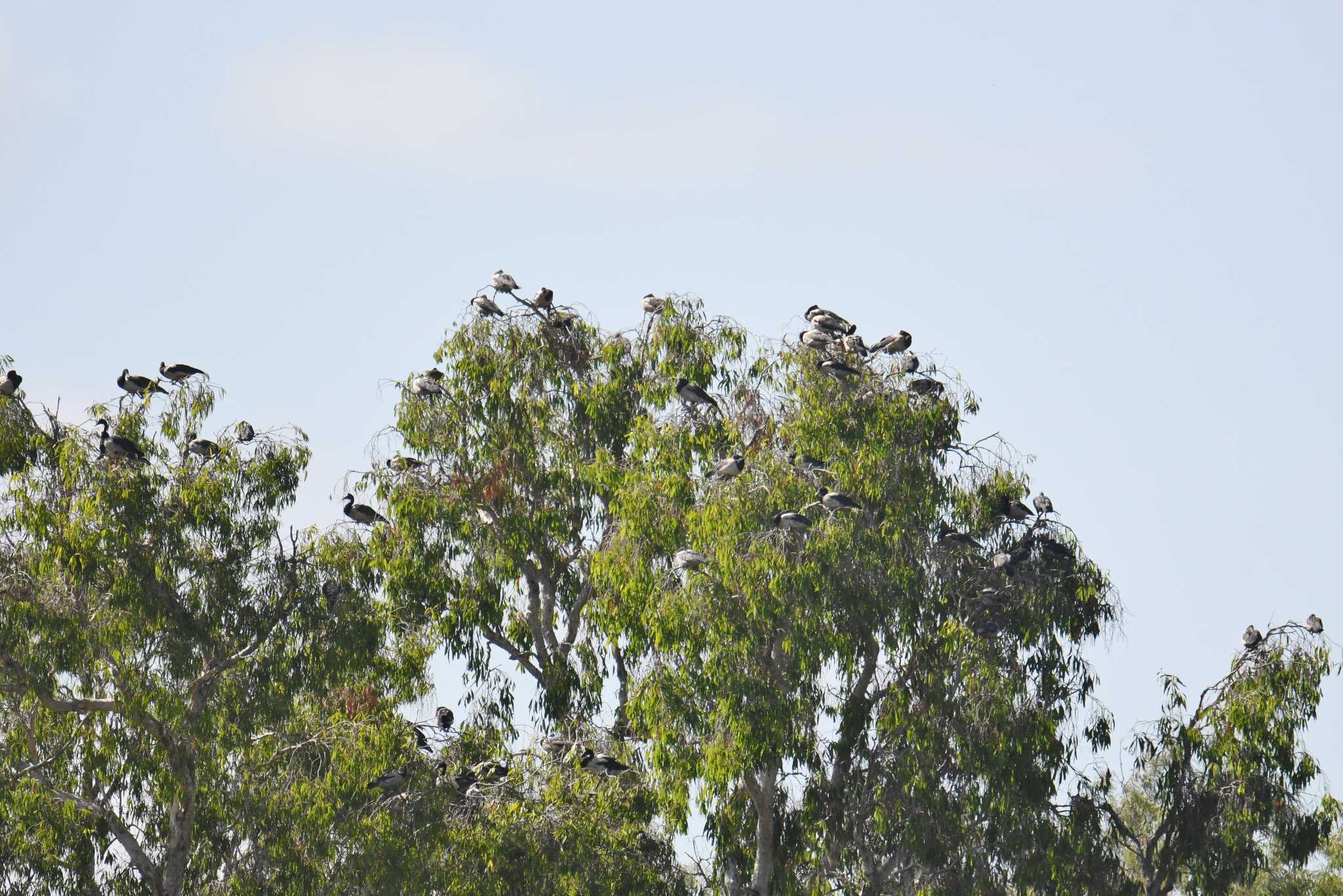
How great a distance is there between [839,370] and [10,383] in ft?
29.9

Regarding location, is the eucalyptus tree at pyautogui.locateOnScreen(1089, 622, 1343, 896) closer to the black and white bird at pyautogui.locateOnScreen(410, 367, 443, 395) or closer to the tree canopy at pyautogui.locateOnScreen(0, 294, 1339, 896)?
the tree canopy at pyautogui.locateOnScreen(0, 294, 1339, 896)

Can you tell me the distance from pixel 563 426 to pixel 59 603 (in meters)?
7.17

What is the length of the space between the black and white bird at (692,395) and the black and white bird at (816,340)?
1636 millimetres

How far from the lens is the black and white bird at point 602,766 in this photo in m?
23.5

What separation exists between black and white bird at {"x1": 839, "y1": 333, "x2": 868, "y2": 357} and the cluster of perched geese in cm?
530

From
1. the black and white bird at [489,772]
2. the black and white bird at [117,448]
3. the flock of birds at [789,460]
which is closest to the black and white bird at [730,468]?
the flock of birds at [789,460]

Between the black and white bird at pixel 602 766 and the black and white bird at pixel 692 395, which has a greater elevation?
the black and white bird at pixel 692 395

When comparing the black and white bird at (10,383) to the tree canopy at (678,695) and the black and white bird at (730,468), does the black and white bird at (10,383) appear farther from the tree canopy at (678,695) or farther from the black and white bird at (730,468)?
the black and white bird at (730,468)

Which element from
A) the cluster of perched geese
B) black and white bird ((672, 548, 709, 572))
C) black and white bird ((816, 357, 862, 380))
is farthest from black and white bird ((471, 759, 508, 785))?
black and white bird ((816, 357, 862, 380))

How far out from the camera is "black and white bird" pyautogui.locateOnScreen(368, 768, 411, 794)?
76.5 ft

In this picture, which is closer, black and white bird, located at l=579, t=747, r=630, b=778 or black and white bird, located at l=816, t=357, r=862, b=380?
black and white bird, located at l=579, t=747, r=630, b=778

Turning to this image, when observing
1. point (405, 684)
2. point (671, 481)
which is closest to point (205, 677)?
point (405, 684)

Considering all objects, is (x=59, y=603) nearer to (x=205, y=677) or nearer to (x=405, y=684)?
(x=205, y=677)

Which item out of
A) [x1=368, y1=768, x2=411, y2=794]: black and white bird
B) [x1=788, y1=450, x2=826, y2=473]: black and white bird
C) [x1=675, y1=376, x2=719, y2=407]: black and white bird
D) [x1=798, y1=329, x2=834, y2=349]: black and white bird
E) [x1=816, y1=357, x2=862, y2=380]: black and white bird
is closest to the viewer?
[x1=788, y1=450, x2=826, y2=473]: black and white bird
